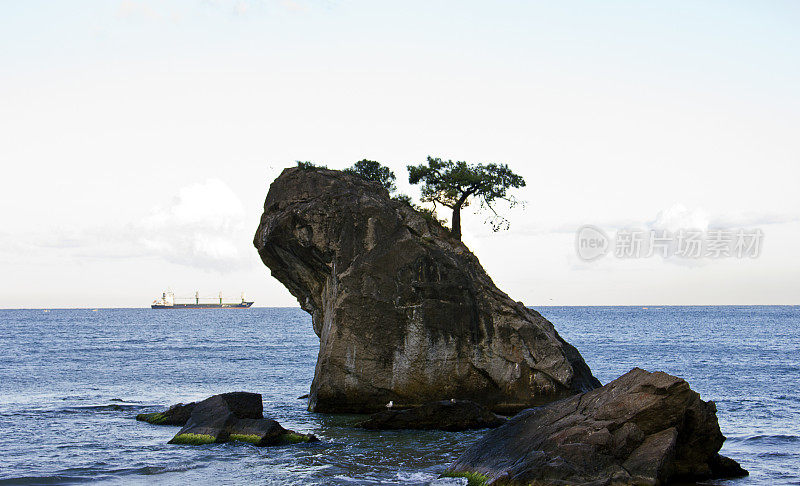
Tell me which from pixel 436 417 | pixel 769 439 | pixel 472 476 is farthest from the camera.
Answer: pixel 436 417

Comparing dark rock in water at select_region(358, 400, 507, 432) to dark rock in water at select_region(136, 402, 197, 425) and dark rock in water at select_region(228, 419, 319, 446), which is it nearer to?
dark rock in water at select_region(228, 419, 319, 446)

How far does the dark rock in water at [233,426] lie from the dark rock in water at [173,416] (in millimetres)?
2552

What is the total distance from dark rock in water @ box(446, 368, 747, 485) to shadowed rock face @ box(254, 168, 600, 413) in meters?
9.53

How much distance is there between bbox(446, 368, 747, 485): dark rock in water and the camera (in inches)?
712

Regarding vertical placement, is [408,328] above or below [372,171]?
below

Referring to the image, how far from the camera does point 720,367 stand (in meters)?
→ 54.0

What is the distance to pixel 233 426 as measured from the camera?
26.3 metres

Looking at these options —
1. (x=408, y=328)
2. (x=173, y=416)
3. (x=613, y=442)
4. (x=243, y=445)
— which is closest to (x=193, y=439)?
(x=243, y=445)

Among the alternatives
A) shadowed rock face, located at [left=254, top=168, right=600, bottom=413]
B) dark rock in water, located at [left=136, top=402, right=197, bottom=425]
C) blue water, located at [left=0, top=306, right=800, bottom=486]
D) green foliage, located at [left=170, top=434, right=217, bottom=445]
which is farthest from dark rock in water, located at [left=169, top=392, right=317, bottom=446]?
shadowed rock face, located at [left=254, top=168, right=600, bottom=413]

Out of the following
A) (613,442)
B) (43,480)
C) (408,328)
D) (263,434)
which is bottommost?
(43,480)

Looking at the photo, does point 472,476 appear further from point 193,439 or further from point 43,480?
point 43,480

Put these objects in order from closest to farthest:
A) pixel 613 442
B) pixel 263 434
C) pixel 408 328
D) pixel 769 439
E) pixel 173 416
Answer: pixel 613 442 < pixel 263 434 < pixel 769 439 < pixel 173 416 < pixel 408 328

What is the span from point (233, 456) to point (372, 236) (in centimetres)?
1178

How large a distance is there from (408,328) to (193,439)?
31.8 ft
